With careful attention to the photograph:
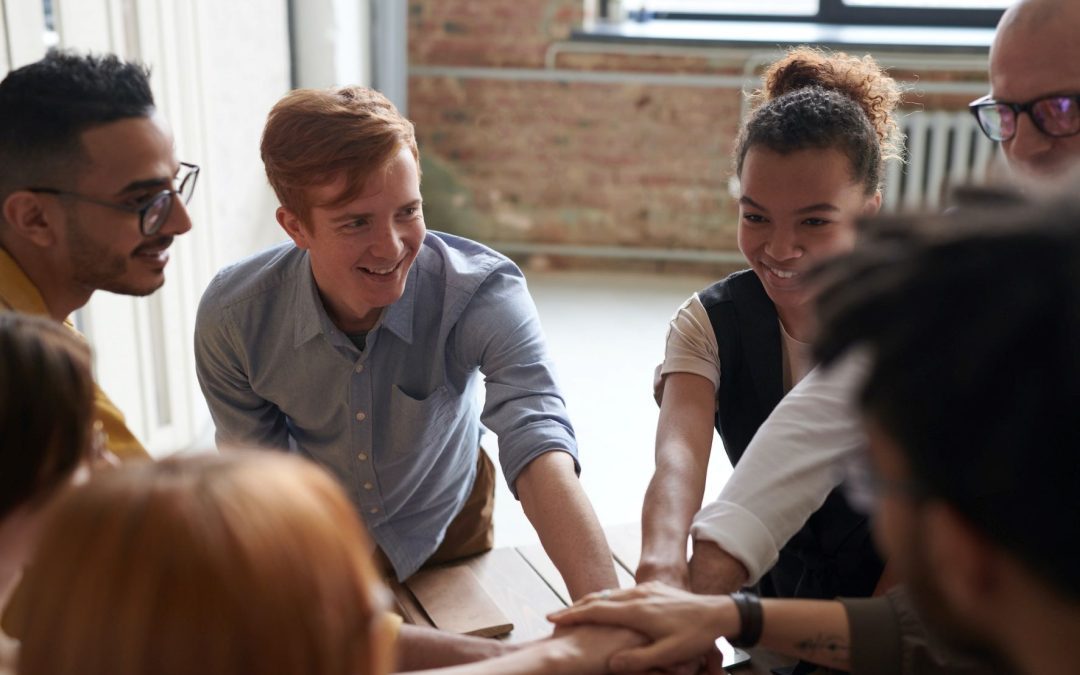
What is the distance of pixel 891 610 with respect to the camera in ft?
4.54

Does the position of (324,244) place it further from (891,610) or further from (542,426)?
(891,610)

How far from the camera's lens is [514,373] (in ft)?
6.19

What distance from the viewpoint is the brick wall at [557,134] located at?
5.96 m

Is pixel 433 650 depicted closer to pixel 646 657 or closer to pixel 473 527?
pixel 646 657

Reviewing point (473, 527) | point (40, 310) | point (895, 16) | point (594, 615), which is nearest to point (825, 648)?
point (594, 615)

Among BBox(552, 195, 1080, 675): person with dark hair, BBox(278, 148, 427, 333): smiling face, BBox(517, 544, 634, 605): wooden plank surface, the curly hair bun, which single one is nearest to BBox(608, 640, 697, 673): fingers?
BBox(517, 544, 634, 605): wooden plank surface

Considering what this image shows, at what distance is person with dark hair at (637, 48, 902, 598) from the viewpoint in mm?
1785

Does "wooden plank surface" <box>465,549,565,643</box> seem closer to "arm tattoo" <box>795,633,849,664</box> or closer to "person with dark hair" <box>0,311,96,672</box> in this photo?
"arm tattoo" <box>795,633,849,664</box>

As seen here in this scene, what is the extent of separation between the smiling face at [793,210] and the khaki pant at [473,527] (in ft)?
2.37

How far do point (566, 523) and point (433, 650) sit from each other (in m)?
0.36

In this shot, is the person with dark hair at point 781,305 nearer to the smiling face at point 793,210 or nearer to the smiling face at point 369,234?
the smiling face at point 793,210

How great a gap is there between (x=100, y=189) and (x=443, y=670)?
100cm

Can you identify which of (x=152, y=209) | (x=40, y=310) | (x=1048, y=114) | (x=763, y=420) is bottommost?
(x=763, y=420)

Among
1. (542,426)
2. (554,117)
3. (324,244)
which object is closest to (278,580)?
(542,426)
